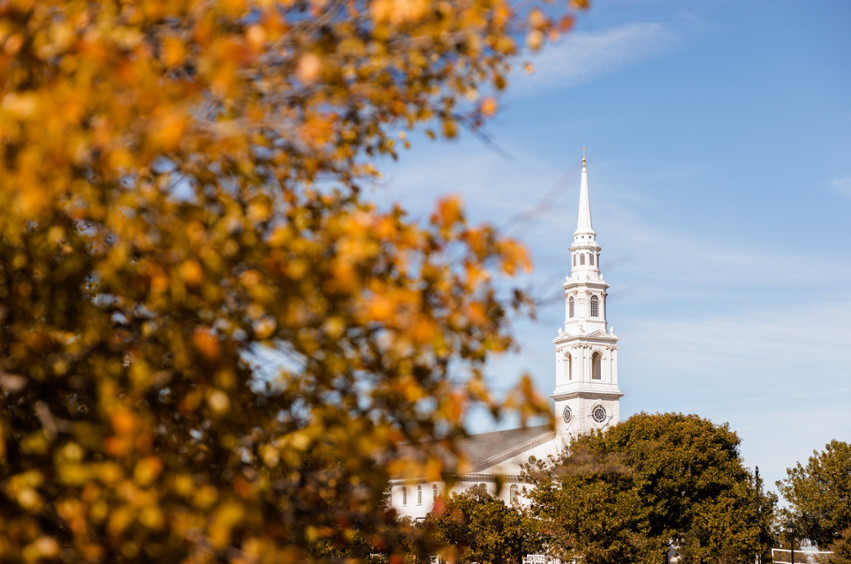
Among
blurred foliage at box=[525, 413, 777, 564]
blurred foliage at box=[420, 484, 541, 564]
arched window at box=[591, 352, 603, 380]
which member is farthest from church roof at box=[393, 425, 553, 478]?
blurred foliage at box=[420, 484, 541, 564]

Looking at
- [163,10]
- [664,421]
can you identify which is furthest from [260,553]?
[664,421]

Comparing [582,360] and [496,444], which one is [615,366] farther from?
[496,444]

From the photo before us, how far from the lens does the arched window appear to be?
390 feet

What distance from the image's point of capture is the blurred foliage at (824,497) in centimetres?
7394

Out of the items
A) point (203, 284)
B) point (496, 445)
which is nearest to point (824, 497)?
point (496, 445)

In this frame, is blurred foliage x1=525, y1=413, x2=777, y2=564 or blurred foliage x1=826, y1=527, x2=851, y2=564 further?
blurred foliage x1=826, y1=527, x2=851, y2=564

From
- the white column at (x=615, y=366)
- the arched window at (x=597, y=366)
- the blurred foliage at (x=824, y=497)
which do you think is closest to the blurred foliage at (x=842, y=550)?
the blurred foliage at (x=824, y=497)

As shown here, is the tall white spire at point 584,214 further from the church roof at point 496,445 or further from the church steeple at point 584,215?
the church roof at point 496,445

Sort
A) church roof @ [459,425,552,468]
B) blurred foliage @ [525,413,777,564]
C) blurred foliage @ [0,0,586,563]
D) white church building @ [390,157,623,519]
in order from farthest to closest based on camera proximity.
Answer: church roof @ [459,425,552,468] < white church building @ [390,157,623,519] < blurred foliage @ [525,413,777,564] < blurred foliage @ [0,0,586,563]

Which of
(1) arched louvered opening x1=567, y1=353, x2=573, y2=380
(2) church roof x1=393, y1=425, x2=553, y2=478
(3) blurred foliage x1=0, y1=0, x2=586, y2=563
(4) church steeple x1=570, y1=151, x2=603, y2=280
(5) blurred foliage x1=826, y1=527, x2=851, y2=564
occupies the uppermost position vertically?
(4) church steeple x1=570, y1=151, x2=603, y2=280

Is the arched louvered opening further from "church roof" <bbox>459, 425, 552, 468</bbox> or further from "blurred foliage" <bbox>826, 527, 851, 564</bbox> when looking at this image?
"blurred foliage" <bbox>826, 527, 851, 564</bbox>

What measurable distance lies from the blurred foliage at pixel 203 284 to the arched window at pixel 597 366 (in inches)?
4466

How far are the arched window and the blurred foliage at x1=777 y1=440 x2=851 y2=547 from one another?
4197cm

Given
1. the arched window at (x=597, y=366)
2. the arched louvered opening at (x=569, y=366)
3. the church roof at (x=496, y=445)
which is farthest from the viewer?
the church roof at (x=496, y=445)
